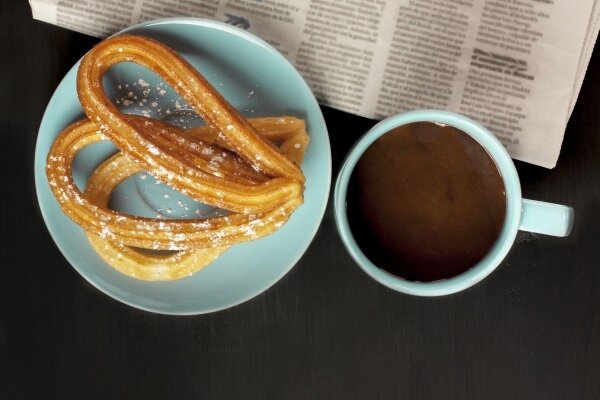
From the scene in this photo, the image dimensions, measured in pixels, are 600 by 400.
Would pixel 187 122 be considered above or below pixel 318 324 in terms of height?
above

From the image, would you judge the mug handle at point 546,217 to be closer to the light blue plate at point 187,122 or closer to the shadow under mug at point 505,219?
the shadow under mug at point 505,219

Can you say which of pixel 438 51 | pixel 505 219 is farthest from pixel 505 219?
pixel 438 51

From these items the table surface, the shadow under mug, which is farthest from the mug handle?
the table surface

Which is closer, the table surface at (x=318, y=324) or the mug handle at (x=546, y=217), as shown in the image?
the mug handle at (x=546, y=217)

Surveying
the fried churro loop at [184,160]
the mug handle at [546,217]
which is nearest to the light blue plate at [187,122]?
the fried churro loop at [184,160]

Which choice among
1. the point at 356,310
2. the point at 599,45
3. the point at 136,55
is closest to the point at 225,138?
the point at 136,55

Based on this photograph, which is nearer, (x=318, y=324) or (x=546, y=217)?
(x=546, y=217)

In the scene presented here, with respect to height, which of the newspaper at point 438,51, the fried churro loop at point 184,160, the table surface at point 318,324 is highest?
the newspaper at point 438,51

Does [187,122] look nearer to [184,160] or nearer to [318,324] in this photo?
[184,160]
